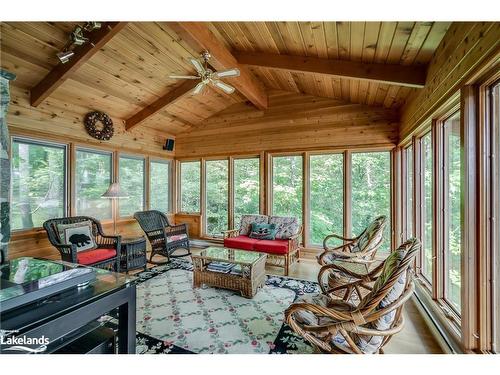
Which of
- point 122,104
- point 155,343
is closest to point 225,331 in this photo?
point 155,343

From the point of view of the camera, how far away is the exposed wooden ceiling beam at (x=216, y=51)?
2.62m

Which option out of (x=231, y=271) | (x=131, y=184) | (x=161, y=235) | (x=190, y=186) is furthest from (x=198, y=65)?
(x=190, y=186)

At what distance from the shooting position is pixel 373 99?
392 cm

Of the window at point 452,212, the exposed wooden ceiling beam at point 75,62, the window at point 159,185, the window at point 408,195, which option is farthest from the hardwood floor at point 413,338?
the window at point 159,185

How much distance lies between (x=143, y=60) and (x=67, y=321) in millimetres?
3599

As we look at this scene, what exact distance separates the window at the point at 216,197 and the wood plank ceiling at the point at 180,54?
5.31 feet

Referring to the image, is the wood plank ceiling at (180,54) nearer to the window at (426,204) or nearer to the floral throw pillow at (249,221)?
the window at (426,204)

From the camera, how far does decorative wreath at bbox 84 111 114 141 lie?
4.21 metres

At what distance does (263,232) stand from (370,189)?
2.16m

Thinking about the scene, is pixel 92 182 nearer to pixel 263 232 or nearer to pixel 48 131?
pixel 48 131

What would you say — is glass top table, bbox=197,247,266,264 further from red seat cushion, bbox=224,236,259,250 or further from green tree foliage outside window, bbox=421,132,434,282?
green tree foliage outside window, bbox=421,132,434,282

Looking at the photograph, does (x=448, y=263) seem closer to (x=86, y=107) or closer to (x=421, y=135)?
(x=421, y=135)

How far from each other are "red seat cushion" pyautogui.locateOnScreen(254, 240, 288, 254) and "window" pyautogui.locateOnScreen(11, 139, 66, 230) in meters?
3.38

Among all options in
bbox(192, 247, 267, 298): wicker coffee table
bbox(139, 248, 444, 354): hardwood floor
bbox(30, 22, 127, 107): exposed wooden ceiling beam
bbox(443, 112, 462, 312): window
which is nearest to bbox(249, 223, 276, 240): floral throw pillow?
bbox(192, 247, 267, 298): wicker coffee table
